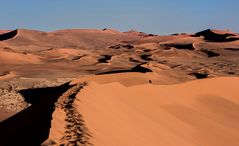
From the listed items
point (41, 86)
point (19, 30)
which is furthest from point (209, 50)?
point (19, 30)

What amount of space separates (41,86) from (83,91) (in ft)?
40.8

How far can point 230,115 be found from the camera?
17.3 metres

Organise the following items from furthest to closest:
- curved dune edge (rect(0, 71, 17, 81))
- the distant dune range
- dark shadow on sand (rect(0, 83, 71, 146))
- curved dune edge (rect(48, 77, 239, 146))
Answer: curved dune edge (rect(0, 71, 17, 81)) < curved dune edge (rect(48, 77, 239, 146)) < the distant dune range < dark shadow on sand (rect(0, 83, 71, 146))

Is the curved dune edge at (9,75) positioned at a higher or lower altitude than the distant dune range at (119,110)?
lower

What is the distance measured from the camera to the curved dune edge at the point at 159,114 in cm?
962

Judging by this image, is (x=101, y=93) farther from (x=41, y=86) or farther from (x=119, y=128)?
(x=41, y=86)

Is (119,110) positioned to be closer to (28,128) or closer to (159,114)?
(159,114)

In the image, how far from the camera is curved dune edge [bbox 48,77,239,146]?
379 inches

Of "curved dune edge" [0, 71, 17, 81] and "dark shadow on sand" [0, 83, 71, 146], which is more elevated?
"dark shadow on sand" [0, 83, 71, 146]

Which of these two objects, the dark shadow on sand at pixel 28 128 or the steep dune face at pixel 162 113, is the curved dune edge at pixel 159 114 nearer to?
the steep dune face at pixel 162 113

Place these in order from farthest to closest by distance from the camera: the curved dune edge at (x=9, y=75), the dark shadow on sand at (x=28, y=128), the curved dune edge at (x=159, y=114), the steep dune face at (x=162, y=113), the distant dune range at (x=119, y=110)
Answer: the curved dune edge at (x=9, y=75), the steep dune face at (x=162, y=113), the curved dune edge at (x=159, y=114), the distant dune range at (x=119, y=110), the dark shadow on sand at (x=28, y=128)

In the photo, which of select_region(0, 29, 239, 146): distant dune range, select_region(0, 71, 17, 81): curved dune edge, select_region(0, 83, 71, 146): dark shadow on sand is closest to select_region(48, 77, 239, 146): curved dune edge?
select_region(0, 29, 239, 146): distant dune range

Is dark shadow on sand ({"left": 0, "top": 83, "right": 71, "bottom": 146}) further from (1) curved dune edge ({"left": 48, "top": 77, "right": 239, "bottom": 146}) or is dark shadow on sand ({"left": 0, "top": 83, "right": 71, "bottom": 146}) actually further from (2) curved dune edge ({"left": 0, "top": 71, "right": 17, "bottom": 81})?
(2) curved dune edge ({"left": 0, "top": 71, "right": 17, "bottom": 81})

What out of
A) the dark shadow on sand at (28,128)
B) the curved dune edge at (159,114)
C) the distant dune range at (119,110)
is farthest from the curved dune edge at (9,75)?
the dark shadow on sand at (28,128)
